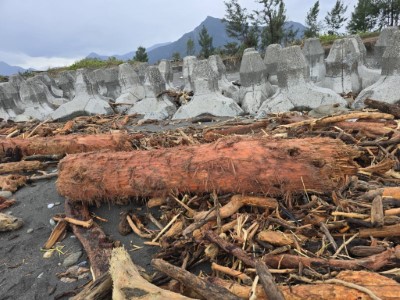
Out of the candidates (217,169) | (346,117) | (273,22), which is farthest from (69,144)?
(273,22)

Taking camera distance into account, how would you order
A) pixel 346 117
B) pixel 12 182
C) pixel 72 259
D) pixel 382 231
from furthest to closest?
pixel 12 182 < pixel 346 117 < pixel 72 259 < pixel 382 231

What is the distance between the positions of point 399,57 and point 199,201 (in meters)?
4.84

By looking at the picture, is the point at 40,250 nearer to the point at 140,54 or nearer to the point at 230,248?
the point at 230,248

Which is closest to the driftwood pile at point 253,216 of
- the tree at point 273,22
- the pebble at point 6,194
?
the pebble at point 6,194

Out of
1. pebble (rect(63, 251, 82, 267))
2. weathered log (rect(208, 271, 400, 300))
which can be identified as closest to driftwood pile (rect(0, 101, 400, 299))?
weathered log (rect(208, 271, 400, 300))

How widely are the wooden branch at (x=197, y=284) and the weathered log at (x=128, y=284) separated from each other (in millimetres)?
104

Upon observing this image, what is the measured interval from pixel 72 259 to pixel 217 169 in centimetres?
135

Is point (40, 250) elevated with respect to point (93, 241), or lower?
lower

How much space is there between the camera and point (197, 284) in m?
1.70

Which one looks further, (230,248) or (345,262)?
(230,248)

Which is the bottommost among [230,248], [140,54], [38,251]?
[38,251]

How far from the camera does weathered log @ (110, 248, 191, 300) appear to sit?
1674 mm

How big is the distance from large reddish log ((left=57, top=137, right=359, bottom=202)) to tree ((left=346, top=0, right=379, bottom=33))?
33.9 meters

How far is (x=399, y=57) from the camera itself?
18.0 feet
